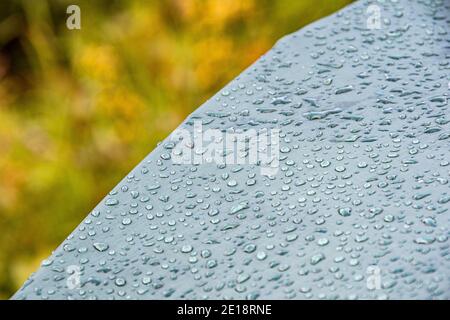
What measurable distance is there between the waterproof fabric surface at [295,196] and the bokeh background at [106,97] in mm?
1184

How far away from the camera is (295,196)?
2.37 feet

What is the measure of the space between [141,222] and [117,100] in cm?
147

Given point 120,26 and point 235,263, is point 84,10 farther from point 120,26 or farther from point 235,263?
point 235,263

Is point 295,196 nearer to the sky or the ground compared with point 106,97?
nearer to the sky

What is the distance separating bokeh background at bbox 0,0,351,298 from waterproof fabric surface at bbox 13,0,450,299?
1.18m

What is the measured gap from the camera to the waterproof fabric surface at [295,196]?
0.63 metres

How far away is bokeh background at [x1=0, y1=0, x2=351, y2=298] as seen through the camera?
78.5 inches

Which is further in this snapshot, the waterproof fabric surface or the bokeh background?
the bokeh background

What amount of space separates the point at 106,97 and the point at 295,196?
155cm

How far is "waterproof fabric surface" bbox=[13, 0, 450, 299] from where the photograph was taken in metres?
0.63

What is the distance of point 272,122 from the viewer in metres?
0.82

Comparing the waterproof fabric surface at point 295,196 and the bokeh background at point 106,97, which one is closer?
the waterproof fabric surface at point 295,196
